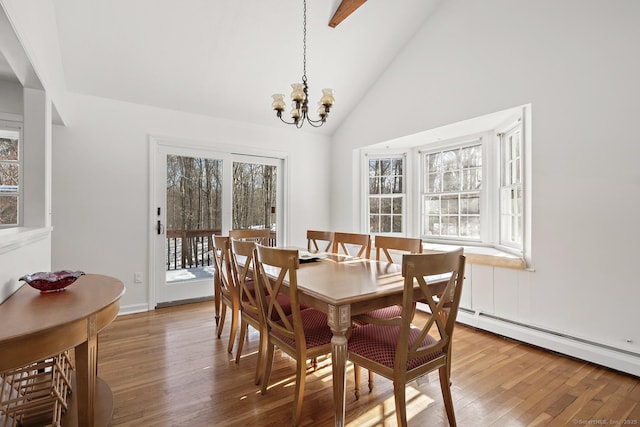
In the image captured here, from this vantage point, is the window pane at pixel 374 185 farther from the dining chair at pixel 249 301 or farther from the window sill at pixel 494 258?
the dining chair at pixel 249 301

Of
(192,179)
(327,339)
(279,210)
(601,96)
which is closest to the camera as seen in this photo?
(327,339)

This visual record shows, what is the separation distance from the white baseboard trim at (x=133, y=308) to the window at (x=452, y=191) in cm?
368

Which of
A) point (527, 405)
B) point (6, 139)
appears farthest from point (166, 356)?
point (6, 139)

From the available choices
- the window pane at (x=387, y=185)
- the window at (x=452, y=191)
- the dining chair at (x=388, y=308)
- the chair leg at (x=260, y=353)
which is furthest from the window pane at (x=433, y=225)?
the chair leg at (x=260, y=353)

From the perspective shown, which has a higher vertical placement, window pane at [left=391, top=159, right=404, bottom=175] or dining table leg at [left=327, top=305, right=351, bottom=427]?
window pane at [left=391, top=159, right=404, bottom=175]

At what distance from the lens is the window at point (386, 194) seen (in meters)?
4.63

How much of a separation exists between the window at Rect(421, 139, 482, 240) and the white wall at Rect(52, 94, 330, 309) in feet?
9.57

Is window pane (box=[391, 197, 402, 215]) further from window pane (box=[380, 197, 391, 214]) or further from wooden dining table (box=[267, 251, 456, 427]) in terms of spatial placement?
wooden dining table (box=[267, 251, 456, 427])

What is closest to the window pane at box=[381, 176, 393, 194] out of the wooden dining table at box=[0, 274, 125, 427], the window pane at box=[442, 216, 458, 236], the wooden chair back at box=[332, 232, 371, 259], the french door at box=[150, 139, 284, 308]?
the window pane at box=[442, 216, 458, 236]

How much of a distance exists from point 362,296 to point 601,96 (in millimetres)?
2436

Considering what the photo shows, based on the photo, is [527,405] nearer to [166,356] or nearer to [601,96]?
[601,96]

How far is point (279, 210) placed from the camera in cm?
477

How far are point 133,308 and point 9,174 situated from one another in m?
1.84

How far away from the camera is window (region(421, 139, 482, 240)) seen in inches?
151
